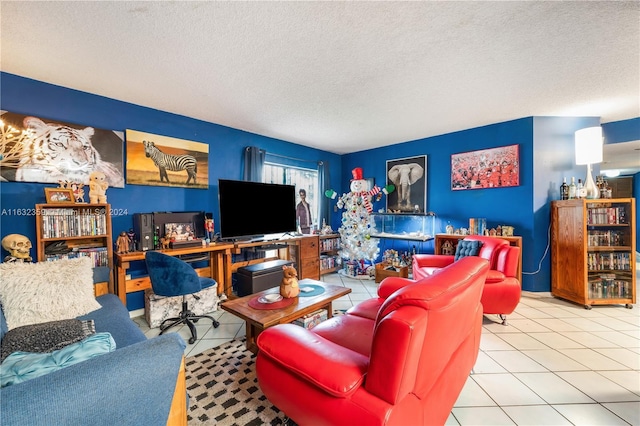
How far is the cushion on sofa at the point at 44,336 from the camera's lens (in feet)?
4.24

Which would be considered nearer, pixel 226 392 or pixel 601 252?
pixel 226 392

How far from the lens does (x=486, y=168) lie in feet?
12.6

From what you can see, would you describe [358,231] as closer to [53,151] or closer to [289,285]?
[289,285]

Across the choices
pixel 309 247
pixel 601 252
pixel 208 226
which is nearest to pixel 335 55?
pixel 208 226

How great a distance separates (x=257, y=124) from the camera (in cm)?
364

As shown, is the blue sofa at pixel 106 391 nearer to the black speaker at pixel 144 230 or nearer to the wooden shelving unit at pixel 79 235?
the wooden shelving unit at pixel 79 235

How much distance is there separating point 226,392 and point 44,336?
1043 mm

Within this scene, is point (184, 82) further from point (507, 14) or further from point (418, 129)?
point (418, 129)

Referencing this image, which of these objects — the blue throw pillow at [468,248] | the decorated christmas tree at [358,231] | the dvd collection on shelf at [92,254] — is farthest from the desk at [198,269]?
the blue throw pillow at [468,248]

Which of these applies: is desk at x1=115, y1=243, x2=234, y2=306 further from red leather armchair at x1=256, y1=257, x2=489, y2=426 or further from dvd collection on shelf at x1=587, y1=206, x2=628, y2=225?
dvd collection on shelf at x1=587, y1=206, x2=628, y2=225

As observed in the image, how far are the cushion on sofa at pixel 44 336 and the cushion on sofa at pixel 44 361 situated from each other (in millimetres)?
375

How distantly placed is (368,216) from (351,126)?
159 cm

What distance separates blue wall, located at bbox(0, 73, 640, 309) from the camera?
2.40 m

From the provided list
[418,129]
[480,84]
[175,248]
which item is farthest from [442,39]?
[175,248]
